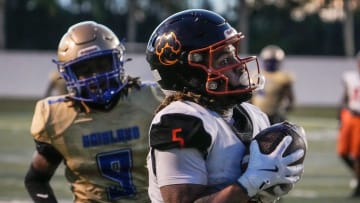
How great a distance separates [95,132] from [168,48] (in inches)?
49.4

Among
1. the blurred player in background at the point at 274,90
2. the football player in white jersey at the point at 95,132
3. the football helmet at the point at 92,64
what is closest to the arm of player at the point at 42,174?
the football player in white jersey at the point at 95,132

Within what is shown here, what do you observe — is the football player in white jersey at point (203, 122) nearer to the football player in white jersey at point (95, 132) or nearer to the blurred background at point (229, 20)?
the football player in white jersey at point (95, 132)

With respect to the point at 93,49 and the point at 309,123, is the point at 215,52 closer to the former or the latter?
the point at 93,49

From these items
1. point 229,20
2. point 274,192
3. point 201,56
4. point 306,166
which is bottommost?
point 229,20

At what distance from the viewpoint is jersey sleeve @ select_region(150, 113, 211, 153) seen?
7.82 ft

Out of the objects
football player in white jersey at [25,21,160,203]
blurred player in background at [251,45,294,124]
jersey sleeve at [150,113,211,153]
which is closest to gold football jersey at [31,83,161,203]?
football player in white jersey at [25,21,160,203]

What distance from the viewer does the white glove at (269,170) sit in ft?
7.76

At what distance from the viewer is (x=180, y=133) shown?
2.38 metres

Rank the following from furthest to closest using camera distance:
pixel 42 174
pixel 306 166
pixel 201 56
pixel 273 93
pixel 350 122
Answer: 1. pixel 306 166
2. pixel 273 93
3. pixel 350 122
4. pixel 42 174
5. pixel 201 56

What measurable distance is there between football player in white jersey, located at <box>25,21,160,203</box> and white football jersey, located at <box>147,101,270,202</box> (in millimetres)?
1101

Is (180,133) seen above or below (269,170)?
above

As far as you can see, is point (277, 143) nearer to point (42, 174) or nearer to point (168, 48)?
point (168, 48)

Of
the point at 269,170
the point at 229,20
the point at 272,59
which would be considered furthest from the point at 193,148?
the point at 229,20

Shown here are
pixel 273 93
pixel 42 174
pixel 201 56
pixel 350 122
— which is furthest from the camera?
pixel 273 93
